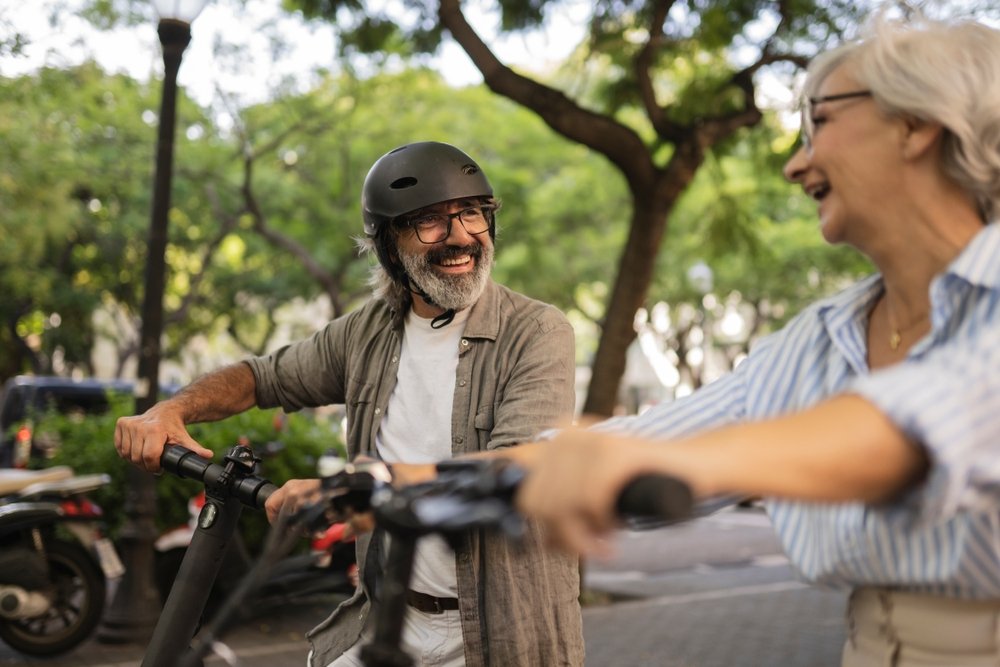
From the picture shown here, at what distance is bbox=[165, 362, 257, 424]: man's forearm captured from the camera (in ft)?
9.45

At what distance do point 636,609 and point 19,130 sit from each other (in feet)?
36.1

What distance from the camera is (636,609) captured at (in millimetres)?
9992

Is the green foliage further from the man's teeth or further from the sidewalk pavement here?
the man's teeth

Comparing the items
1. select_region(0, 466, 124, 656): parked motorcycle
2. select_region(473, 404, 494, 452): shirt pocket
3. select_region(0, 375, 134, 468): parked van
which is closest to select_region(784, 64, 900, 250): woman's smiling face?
select_region(473, 404, 494, 452): shirt pocket

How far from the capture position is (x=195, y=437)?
8312mm

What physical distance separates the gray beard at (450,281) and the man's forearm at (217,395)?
56 cm

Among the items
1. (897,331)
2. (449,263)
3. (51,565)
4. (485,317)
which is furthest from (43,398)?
(897,331)

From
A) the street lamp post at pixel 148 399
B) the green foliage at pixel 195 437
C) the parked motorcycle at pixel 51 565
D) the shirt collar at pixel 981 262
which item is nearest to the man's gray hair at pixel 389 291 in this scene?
the shirt collar at pixel 981 262

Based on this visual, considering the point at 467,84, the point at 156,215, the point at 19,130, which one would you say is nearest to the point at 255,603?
the point at 156,215

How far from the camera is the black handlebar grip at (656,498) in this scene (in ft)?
3.82

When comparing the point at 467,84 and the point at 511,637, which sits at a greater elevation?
the point at 467,84

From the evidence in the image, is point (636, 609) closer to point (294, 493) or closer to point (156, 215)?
point (156, 215)

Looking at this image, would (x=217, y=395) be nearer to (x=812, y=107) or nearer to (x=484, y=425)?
(x=484, y=425)

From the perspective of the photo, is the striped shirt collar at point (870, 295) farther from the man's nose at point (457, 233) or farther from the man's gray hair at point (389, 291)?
the man's gray hair at point (389, 291)
